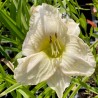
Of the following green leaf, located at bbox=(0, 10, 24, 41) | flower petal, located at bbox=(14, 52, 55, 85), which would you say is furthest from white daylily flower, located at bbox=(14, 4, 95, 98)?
green leaf, located at bbox=(0, 10, 24, 41)

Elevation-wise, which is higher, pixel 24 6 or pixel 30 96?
pixel 24 6

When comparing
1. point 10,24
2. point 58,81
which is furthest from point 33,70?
point 10,24

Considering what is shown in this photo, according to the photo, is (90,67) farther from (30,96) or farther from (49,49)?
(30,96)

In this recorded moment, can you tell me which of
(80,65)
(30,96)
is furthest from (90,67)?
(30,96)

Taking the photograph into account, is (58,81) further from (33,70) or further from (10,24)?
(10,24)

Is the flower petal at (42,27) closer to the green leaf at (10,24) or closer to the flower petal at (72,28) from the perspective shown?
the flower petal at (72,28)

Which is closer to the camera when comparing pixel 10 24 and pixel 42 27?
pixel 42 27

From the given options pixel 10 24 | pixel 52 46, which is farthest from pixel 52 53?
pixel 10 24
